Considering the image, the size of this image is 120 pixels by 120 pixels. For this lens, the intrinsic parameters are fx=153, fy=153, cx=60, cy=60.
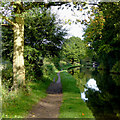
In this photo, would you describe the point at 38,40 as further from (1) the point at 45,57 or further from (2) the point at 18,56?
(2) the point at 18,56

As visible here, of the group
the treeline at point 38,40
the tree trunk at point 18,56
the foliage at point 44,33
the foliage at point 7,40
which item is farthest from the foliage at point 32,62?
the tree trunk at point 18,56

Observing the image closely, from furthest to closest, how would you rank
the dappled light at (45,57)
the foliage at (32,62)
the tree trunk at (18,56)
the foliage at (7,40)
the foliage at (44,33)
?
1. the foliage at (44,33)
2. the foliage at (7,40)
3. the foliage at (32,62)
4. the tree trunk at (18,56)
5. the dappled light at (45,57)

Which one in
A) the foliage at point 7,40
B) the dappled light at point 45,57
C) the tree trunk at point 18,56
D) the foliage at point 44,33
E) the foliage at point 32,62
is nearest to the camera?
the dappled light at point 45,57

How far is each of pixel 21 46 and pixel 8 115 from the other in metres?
4.59

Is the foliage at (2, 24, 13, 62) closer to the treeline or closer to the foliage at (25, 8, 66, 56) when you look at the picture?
the treeline

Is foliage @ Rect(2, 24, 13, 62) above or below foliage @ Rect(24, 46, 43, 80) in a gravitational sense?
above

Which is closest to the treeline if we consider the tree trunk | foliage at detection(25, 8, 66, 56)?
foliage at detection(25, 8, 66, 56)

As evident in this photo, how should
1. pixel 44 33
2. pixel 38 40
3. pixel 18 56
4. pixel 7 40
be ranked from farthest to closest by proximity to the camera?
pixel 38 40 → pixel 44 33 → pixel 7 40 → pixel 18 56

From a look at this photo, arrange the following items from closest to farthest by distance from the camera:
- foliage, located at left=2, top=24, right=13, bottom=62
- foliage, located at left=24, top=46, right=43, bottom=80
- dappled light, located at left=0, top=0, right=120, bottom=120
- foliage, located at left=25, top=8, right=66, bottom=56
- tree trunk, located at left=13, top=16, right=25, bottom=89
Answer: dappled light, located at left=0, top=0, right=120, bottom=120 → tree trunk, located at left=13, top=16, right=25, bottom=89 → foliage, located at left=24, top=46, right=43, bottom=80 → foliage, located at left=2, top=24, right=13, bottom=62 → foliage, located at left=25, top=8, right=66, bottom=56

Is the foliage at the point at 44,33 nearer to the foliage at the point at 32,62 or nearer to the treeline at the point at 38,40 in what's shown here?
the treeline at the point at 38,40

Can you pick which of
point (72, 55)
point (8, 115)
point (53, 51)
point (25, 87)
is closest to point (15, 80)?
point (25, 87)

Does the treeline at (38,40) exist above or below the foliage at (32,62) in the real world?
above

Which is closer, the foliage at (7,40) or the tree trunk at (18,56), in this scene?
the tree trunk at (18,56)

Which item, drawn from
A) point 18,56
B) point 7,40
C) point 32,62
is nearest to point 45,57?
point 32,62
